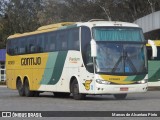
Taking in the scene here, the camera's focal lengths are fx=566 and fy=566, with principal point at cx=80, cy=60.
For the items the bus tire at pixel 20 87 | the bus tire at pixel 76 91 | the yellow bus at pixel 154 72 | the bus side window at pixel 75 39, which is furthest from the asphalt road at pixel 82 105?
the yellow bus at pixel 154 72

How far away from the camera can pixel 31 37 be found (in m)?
29.6

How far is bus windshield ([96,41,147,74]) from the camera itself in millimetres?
23312

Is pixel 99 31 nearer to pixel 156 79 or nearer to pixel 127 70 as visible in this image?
pixel 127 70

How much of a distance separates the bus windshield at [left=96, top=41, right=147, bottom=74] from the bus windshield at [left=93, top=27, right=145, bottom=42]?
26 centimetres

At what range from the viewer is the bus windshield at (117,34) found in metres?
23.6

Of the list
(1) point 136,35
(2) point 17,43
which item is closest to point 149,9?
(2) point 17,43

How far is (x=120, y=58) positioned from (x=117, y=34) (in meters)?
1.09

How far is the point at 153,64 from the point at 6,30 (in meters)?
51.8

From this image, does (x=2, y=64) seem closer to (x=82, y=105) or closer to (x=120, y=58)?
(x=120, y=58)

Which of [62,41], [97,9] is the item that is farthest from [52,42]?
[97,9]

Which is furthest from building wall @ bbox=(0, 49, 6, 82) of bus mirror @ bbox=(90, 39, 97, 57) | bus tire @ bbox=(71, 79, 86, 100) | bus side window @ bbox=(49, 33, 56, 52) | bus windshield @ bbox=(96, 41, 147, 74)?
Answer: bus mirror @ bbox=(90, 39, 97, 57)

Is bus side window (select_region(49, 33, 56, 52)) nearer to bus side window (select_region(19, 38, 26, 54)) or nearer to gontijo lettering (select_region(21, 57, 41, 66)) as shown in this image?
gontijo lettering (select_region(21, 57, 41, 66))

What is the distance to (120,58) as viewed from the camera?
23.5 meters

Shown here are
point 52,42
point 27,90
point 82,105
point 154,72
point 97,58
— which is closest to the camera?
point 82,105
